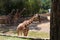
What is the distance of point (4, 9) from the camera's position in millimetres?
17078

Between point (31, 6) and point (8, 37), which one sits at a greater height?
point (31, 6)

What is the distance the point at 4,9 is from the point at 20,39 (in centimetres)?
1214

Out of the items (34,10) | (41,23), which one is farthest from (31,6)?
(41,23)

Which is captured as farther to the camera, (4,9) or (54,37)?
(4,9)

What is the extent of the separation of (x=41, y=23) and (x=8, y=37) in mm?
7697

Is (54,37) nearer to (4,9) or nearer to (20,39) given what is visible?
(20,39)

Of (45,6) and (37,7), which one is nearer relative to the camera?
(37,7)

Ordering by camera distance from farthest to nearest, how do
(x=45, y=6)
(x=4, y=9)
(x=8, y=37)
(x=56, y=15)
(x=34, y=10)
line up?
1. (x=45, y=6)
2. (x=34, y=10)
3. (x=4, y=9)
4. (x=8, y=37)
5. (x=56, y=15)

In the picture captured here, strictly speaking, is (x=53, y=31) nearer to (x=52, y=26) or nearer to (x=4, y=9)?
(x=52, y=26)

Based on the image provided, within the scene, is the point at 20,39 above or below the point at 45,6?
below

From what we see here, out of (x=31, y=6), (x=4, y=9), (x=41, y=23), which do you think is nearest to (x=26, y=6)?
(x=31, y=6)

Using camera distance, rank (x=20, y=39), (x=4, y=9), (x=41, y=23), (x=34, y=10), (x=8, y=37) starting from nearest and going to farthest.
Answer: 1. (x=20, y=39)
2. (x=8, y=37)
3. (x=41, y=23)
4. (x=4, y=9)
5. (x=34, y=10)

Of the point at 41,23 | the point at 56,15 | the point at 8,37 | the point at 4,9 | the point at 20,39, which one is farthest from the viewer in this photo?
the point at 4,9

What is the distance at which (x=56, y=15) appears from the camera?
1915 millimetres
